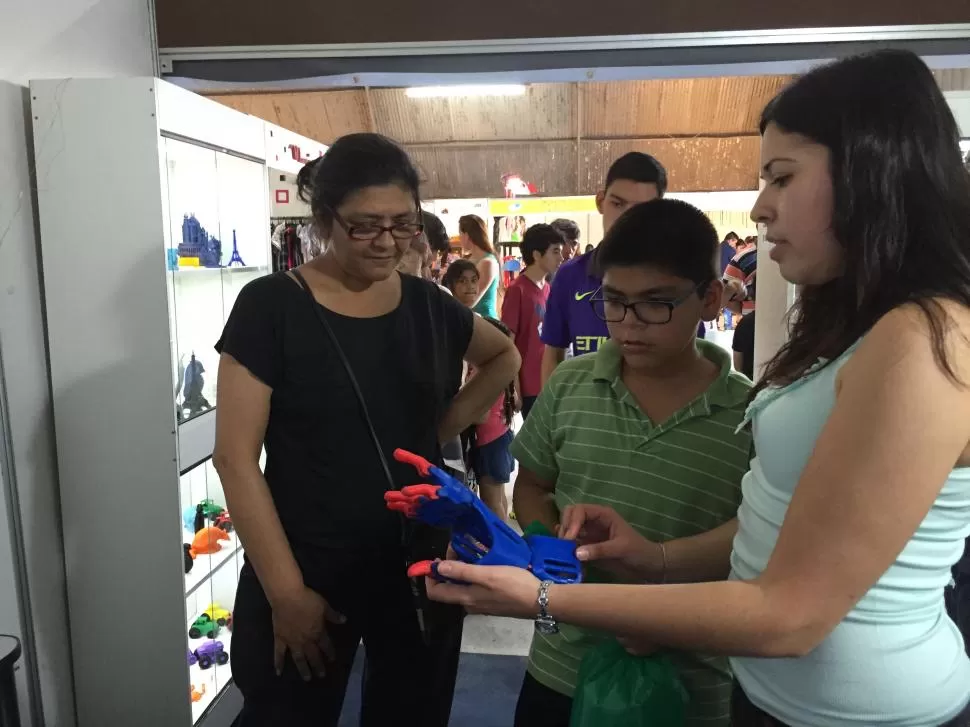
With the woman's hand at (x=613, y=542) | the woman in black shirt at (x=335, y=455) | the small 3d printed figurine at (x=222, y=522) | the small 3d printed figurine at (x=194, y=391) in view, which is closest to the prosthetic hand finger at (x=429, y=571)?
the woman's hand at (x=613, y=542)

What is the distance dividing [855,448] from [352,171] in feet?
3.10

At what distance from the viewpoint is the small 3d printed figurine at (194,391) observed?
2.09m

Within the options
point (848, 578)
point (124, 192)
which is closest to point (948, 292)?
point (848, 578)

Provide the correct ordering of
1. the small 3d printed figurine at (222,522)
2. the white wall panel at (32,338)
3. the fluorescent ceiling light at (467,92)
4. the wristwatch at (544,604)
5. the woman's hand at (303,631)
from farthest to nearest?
1. the fluorescent ceiling light at (467,92)
2. the small 3d printed figurine at (222,522)
3. the white wall panel at (32,338)
4. the woman's hand at (303,631)
5. the wristwatch at (544,604)

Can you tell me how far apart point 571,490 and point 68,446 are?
1415 millimetres

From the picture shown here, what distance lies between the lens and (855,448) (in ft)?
2.13

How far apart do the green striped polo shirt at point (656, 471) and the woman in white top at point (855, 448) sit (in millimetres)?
272

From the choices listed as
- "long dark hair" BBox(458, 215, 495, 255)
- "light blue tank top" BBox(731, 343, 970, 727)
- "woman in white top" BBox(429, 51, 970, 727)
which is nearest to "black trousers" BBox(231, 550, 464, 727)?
"woman in white top" BBox(429, 51, 970, 727)

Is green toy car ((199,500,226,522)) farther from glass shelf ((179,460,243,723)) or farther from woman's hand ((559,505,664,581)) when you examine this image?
woman's hand ((559,505,664,581))

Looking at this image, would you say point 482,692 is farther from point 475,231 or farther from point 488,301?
point 475,231

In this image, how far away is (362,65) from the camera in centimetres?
223

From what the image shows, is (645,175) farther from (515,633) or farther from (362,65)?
(515,633)

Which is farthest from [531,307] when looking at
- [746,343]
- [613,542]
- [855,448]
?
[855,448]

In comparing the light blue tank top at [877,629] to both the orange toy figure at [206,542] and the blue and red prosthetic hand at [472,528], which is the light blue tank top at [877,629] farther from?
the orange toy figure at [206,542]
